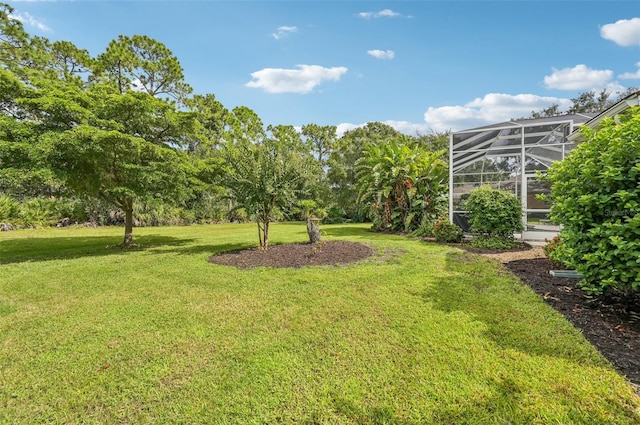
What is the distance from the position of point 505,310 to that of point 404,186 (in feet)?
31.4

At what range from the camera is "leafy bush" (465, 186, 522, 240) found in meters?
8.50

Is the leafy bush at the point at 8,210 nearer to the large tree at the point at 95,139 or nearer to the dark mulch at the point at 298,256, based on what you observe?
the large tree at the point at 95,139

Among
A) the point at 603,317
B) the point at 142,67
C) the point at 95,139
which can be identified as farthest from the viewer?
the point at 142,67

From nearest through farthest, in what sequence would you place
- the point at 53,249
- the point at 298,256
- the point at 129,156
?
the point at 298,256 < the point at 129,156 < the point at 53,249

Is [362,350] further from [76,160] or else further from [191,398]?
[76,160]

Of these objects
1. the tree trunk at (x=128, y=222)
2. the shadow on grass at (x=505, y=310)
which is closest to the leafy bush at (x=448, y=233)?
the shadow on grass at (x=505, y=310)

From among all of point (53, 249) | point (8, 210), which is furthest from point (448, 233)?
point (8, 210)

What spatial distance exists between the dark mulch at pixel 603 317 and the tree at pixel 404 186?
7242 millimetres

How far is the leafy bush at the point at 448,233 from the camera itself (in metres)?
9.57

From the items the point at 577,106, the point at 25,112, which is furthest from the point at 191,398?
the point at 577,106

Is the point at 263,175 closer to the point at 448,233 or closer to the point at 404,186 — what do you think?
the point at 448,233

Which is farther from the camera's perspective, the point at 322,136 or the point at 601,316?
the point at 322,136

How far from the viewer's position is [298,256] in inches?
282

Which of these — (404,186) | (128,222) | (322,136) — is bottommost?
(128,222)
